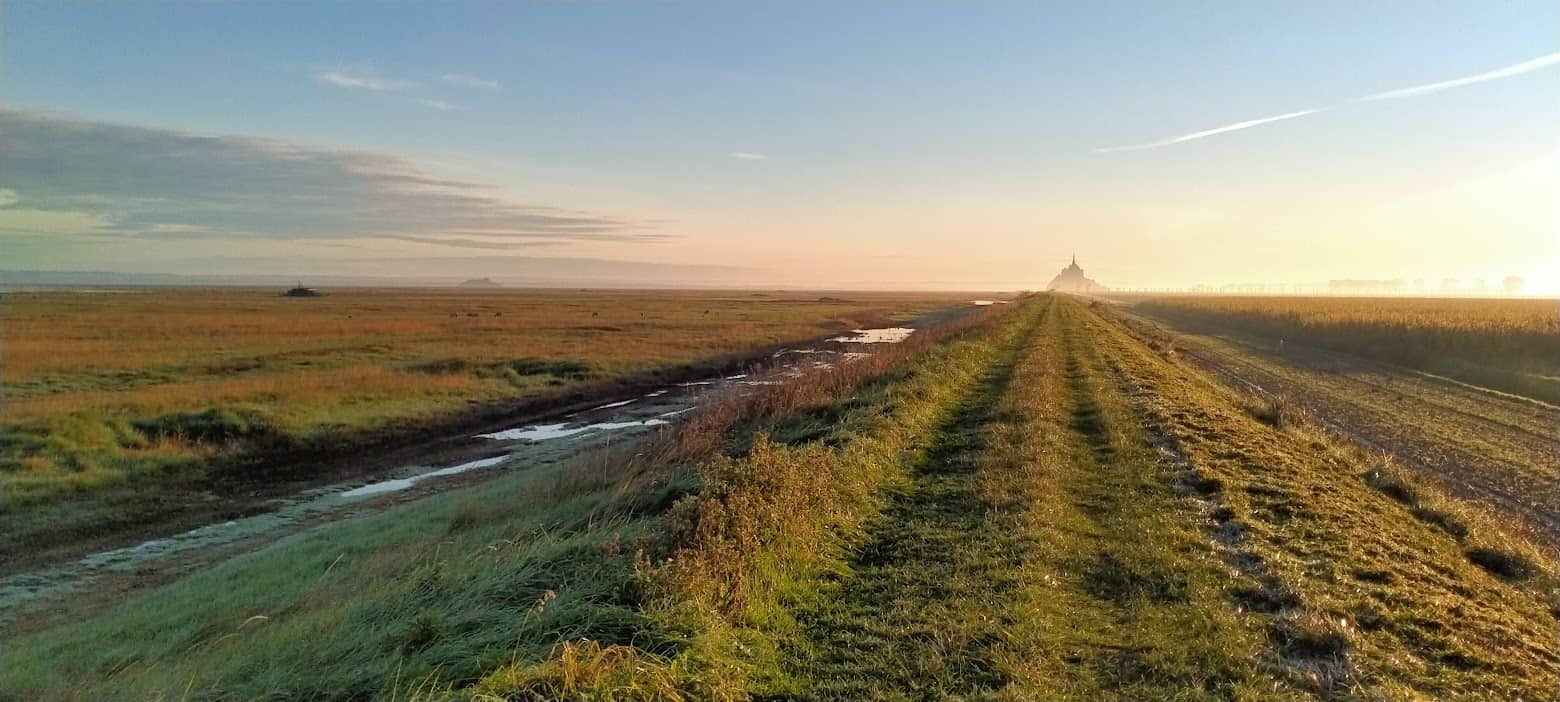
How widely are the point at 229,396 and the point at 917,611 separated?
83.8 feet

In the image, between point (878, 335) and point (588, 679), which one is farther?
point (878, 335)

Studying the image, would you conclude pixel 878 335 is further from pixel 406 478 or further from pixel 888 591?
pixel 888 591

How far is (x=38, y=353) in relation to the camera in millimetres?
32469

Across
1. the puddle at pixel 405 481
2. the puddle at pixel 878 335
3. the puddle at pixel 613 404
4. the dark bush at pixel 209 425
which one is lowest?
the puddle at pixel 405 481

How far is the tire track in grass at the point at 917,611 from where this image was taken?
5297 mm

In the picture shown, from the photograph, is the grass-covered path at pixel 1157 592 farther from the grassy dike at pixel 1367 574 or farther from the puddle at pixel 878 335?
the puddle at pixel 878 335

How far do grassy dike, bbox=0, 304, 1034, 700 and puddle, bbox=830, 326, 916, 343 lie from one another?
43.9 meters

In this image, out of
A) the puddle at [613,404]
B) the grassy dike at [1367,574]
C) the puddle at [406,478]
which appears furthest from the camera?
the puddle at [613,404]

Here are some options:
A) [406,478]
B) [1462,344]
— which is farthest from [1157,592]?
[1462,344]

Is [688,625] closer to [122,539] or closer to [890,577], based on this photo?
[890,577]

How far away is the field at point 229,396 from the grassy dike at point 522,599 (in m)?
5.88

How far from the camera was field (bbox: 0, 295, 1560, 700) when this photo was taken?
527 cm

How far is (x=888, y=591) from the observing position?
6.95 m

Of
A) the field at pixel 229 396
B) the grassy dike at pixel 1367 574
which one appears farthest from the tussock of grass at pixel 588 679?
the field at pixel 229 396
